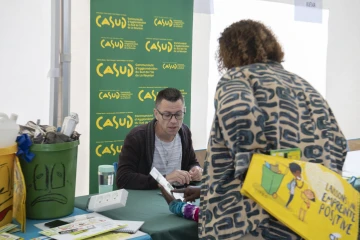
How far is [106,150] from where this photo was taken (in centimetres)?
290

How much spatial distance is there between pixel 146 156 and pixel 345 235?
1220mm

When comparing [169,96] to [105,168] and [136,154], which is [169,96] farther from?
[105,168]

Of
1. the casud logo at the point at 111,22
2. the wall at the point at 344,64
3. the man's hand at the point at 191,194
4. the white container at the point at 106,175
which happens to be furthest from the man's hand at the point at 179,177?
the wall at the point at 344,64

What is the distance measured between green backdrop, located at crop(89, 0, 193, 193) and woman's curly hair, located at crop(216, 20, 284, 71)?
1.37 meters

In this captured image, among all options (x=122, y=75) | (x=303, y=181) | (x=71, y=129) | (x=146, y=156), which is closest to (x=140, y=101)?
(x=122, y=75)

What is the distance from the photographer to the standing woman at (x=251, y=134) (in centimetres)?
138

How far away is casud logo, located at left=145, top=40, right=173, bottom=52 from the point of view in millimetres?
2983

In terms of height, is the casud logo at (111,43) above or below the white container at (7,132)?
above

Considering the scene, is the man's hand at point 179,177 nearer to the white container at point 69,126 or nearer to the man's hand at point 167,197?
the man's hand at point 167,197

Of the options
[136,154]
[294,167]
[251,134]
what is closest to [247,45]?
[251,134]

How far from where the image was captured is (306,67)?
4.02m

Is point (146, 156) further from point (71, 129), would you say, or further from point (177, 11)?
point (177, 11)

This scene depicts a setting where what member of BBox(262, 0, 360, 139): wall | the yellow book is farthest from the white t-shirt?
BBox(262, 0, 360, 139): wall

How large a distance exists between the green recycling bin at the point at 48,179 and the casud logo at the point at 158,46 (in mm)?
1427
